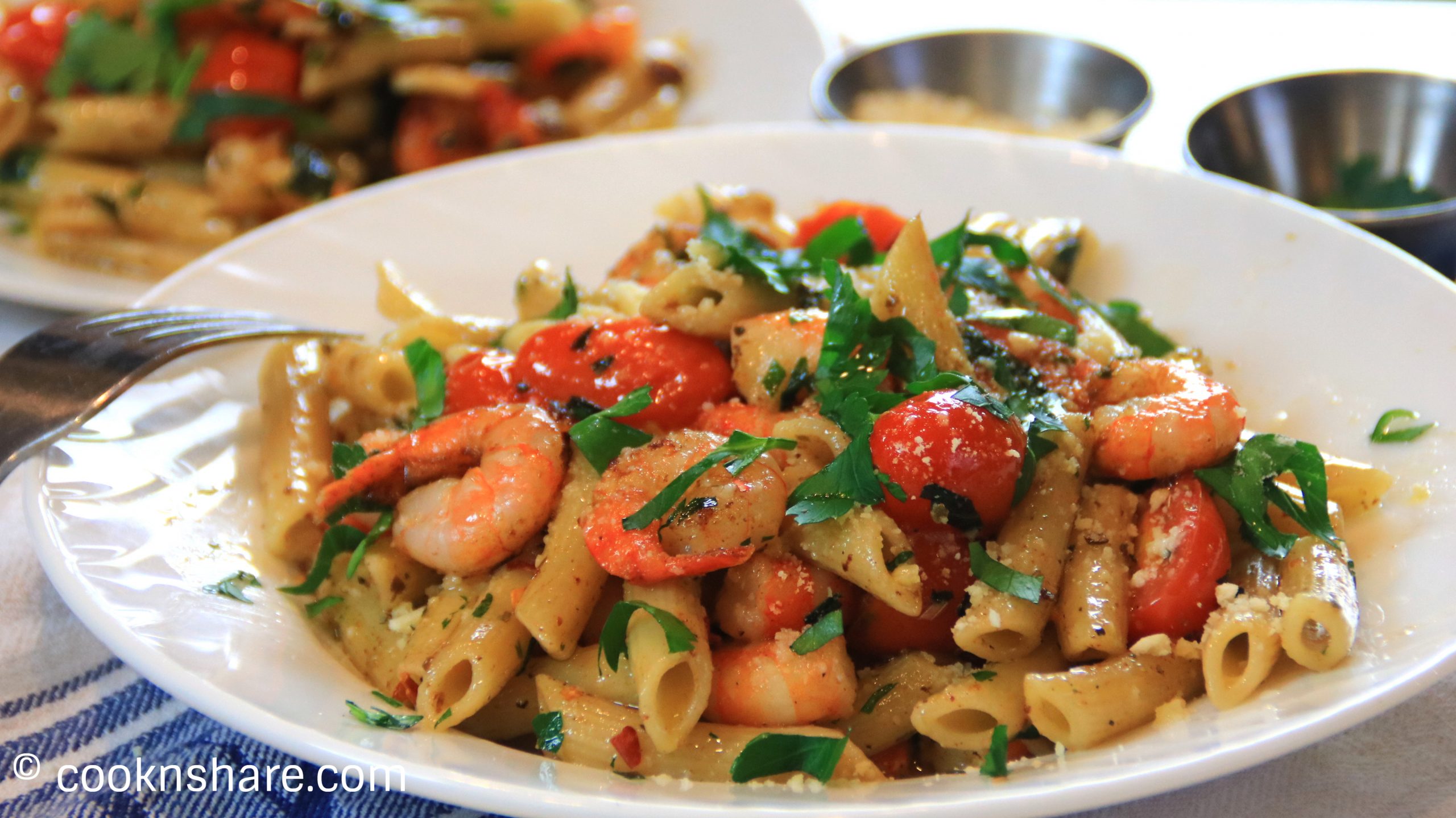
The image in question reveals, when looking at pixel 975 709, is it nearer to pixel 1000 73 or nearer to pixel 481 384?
pixel 481 384

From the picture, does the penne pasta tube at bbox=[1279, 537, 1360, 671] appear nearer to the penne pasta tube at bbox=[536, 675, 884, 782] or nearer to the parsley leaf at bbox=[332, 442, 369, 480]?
the penne pasta tube at bbox=[536, 675, 884, 782]

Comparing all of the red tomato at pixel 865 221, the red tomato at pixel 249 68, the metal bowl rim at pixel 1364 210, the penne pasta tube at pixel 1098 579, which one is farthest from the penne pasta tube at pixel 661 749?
the red tomato at pixel 249 68

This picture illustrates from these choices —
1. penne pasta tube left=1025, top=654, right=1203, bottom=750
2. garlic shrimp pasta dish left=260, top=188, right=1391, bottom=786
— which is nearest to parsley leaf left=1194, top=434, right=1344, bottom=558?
garlic shrimp pasta dish left=260, top=188, right=1391, bottom=786

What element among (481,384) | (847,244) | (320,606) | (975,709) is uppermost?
(847,244)

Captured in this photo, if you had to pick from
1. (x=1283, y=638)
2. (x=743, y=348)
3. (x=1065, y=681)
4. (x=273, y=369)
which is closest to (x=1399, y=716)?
(x=1283, y=638)

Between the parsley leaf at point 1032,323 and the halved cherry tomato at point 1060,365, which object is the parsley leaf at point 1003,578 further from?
the parsley leaf at point 1032,323

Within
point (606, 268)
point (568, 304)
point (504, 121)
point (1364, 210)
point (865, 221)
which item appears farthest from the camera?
point (504, 121)

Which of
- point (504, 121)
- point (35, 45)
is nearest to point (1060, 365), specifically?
point (504, 121)
